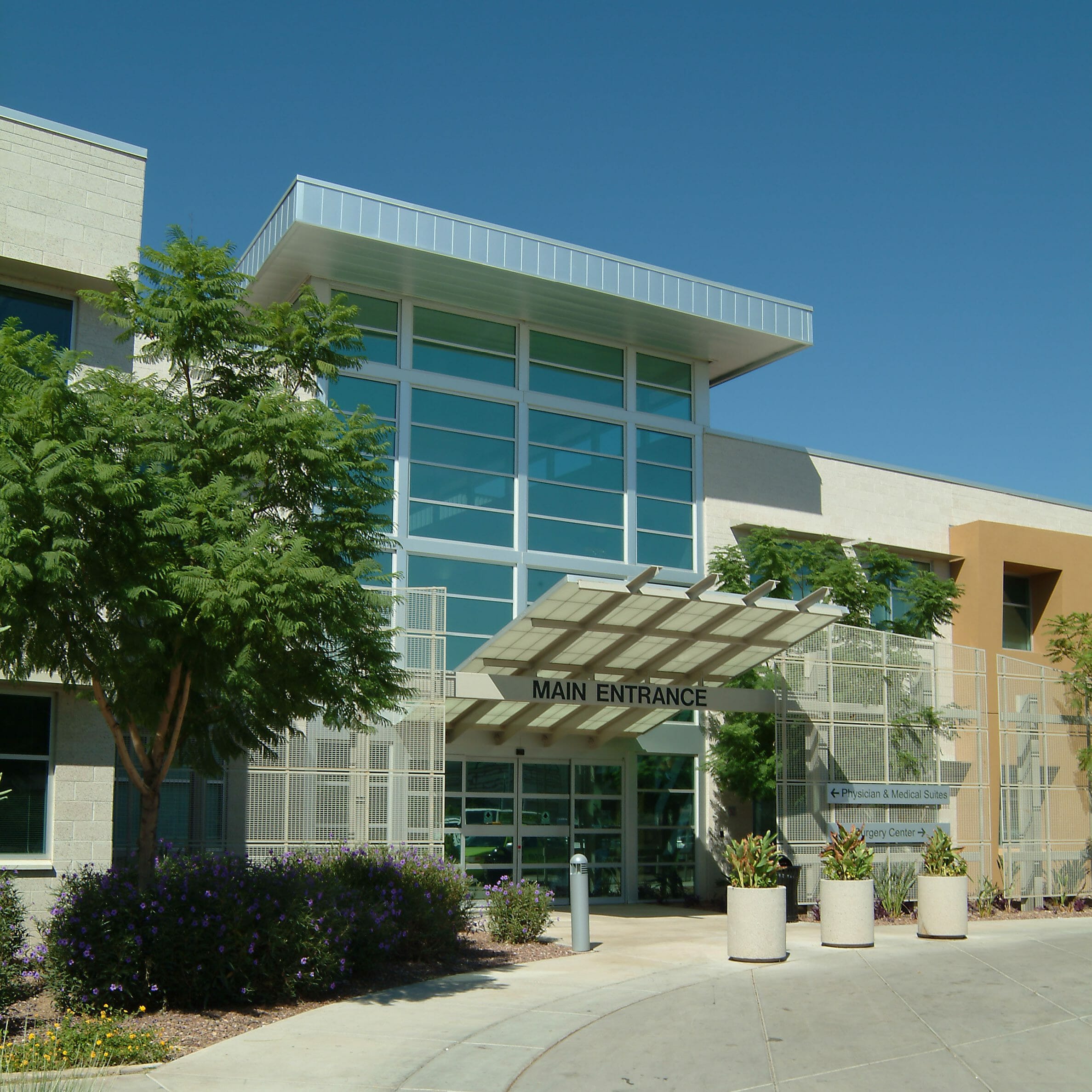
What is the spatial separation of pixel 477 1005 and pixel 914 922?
10664mm

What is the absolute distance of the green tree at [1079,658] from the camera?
961 inches

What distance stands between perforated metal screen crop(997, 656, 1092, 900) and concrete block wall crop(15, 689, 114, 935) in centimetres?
1583

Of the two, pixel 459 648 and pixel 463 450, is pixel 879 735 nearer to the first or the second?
pixel 459 648

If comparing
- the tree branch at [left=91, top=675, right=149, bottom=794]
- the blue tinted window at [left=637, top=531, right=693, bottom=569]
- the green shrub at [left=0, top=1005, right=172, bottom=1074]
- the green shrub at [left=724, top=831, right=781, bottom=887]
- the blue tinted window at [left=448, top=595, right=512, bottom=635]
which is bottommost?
the green shrub at [left=0, top=1005, right=172, bottom=1074]

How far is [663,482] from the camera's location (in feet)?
86.5

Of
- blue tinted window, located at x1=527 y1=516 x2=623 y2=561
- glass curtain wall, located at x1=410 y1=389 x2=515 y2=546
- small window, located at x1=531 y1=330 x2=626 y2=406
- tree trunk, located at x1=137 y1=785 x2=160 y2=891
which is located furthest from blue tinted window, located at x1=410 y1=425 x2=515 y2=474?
tree trunk, located at x1=137 y1=785 x2=160 y2=891

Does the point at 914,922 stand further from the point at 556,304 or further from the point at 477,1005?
the point at 556,304

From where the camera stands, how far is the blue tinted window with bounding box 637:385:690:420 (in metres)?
26.5

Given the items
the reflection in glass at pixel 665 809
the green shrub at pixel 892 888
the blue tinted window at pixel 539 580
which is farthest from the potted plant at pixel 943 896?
the blue tinted window at pixel 539 580

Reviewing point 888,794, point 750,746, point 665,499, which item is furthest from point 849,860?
point 665,499

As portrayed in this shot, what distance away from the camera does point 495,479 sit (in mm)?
24438

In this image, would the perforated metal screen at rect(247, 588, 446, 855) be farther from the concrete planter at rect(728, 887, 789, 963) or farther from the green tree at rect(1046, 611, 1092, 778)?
the green tree at rect(1046, 611, 1092, 778)

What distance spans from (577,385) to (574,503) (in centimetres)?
257

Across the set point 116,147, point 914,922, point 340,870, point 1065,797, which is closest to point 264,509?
point 340,870
